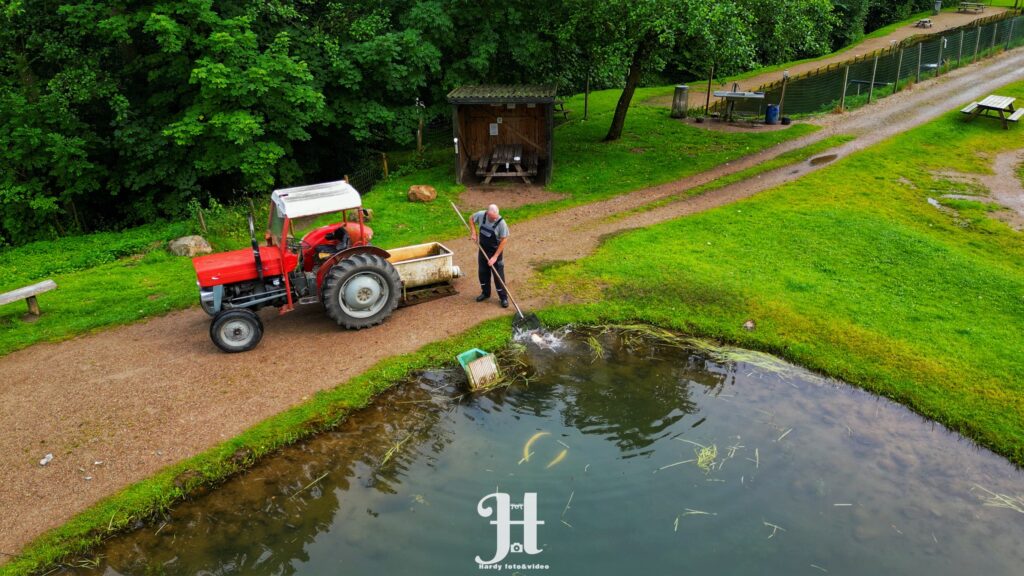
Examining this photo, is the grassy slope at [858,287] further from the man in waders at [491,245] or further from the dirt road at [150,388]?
the dirt road at [150,388]

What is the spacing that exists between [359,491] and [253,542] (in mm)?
1236

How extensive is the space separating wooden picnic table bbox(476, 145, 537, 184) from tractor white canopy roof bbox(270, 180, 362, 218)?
825cm

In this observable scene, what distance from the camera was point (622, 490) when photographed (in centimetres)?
748

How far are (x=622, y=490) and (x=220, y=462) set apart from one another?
16.1ft

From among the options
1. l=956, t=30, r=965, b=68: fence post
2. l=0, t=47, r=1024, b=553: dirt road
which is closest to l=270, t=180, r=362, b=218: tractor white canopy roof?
l=0, t=47, r=1024, b=553: dirt road

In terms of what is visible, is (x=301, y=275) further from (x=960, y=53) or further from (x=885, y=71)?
(x=960, y=53)

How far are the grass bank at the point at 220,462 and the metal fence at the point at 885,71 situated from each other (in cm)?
2185

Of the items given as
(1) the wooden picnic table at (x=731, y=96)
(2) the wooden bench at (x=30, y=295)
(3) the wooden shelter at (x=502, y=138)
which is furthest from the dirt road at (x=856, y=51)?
(2) the wooden bench at (x=30, y=295)

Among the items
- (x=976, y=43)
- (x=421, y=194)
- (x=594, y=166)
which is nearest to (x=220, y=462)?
(x=421, y=194)

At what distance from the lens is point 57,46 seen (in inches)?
653

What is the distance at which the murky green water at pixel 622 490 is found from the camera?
664 centimetres

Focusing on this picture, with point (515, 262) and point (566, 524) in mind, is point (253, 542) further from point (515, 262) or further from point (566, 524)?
point (515, 262)

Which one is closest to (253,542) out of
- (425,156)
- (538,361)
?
(538,361)

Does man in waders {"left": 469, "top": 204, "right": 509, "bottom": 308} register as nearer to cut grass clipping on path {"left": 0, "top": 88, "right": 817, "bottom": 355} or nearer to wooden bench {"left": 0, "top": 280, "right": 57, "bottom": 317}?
cut grass clipping on path {"left": 0, "top": 88, "right": 817, "bottom": 355}
